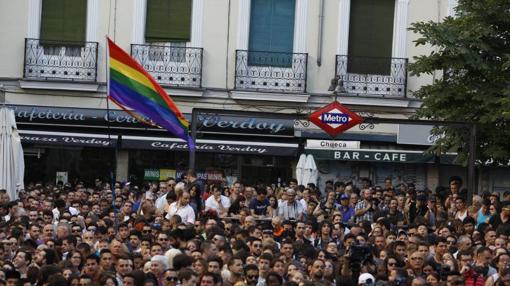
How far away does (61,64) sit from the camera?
3528 centimetres

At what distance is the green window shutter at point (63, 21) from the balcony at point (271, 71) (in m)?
3.72

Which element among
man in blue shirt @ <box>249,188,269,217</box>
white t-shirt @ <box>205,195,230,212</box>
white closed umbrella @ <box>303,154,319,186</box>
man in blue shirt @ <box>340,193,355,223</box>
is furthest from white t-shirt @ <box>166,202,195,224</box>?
white closed umbrella @ <box>303,154,319,186</box>

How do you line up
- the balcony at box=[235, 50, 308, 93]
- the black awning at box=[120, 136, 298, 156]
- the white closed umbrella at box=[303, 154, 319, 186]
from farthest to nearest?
the balcony at box=[235, 50, 308, 93] < the black awning at box=[120, 136, 298, 156] < the white closed umbrella at box=[303, 154, 319, 186]

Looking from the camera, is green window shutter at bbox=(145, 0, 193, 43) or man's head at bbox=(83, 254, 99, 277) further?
green window shutter at bbox=(145, 0, 193, 43)

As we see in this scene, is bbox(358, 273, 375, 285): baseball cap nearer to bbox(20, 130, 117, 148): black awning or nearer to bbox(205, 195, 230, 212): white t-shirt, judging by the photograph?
bbox(205, 195, 230, 212): white t-shirt

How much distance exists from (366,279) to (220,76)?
59.2 feet

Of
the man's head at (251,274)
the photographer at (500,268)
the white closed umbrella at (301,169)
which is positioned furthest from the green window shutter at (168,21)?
the man's head at (251,274)

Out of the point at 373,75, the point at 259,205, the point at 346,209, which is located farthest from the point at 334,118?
the point at 373,75

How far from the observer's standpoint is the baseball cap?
58.5 ft

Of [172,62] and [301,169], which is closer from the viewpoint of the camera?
[301,169]

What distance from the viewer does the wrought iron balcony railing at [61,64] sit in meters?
35.3

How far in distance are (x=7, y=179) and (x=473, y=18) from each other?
8828 millimetres

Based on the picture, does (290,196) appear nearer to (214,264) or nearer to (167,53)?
(214,264)

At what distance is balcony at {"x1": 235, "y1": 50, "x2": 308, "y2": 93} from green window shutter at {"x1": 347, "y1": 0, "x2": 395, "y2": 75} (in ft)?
3.92
